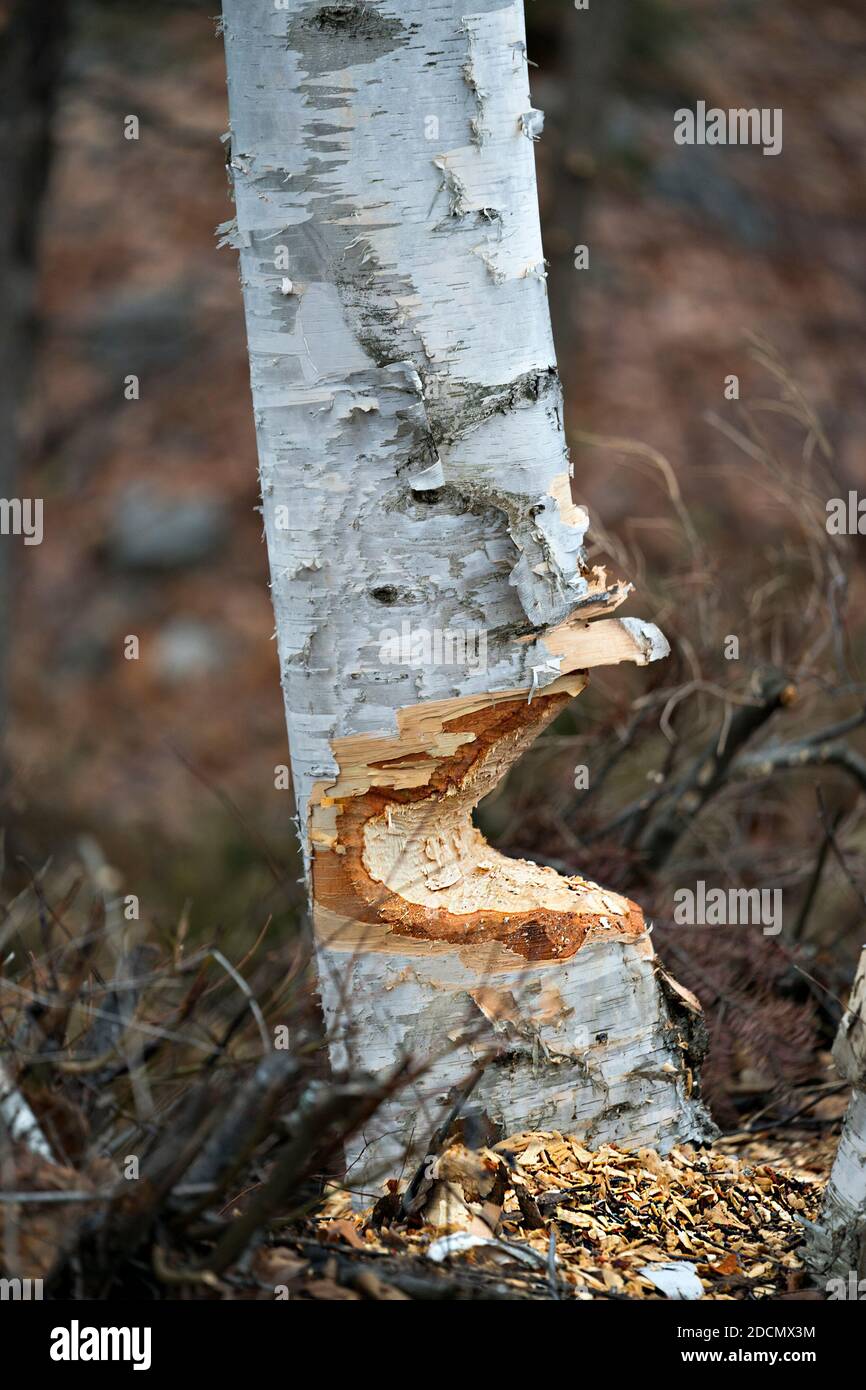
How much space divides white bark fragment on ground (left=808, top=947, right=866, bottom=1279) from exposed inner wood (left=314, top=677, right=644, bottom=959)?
1.45 feet

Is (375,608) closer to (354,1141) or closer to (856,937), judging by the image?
(354,1141)

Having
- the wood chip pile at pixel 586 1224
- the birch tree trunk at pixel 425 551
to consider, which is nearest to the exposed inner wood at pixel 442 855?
the birch tree trunk at pixel 425 551

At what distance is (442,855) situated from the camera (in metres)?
2.17

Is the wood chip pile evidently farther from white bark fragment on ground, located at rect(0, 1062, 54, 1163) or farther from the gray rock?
the gray rock

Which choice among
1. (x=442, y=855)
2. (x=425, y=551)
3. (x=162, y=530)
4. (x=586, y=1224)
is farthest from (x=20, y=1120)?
(x=162, y=530)

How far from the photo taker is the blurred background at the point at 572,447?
3559mm

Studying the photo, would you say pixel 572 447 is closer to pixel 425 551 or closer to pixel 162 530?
pixel 162 530

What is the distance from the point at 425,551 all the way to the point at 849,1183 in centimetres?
127

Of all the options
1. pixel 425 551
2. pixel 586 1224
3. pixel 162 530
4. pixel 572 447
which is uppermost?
pixel 572 447

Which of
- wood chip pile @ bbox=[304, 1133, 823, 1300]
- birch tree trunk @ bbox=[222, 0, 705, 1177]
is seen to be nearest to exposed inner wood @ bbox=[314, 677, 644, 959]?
birch tree trunk @ bbox=[222, 0, 705, 1177]

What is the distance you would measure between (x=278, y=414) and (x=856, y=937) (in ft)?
8.38

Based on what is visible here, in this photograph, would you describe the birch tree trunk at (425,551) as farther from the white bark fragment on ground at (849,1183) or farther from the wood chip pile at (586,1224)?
the white bark fragment on ground at (849,1183)
